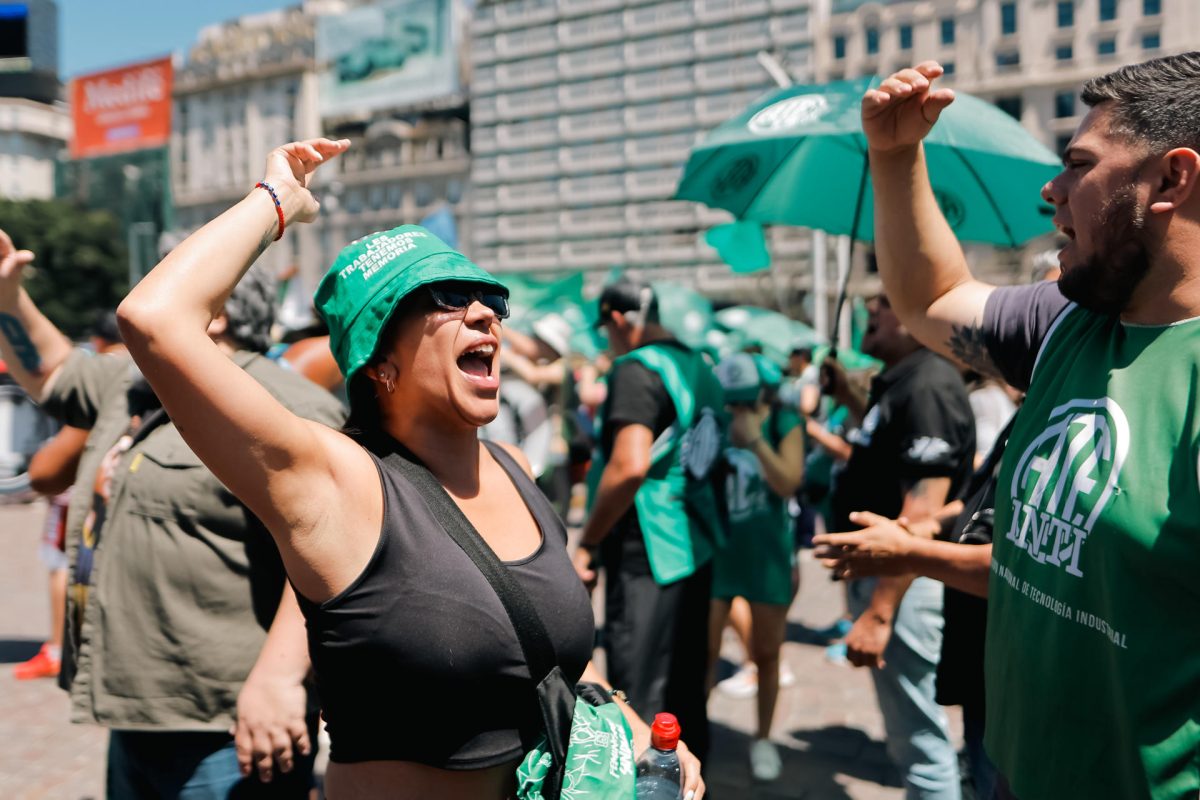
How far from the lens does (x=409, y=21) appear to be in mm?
67000

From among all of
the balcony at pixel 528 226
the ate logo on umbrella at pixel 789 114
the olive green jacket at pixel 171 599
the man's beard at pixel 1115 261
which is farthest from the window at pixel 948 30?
the olive green jacket at pixel 171 599

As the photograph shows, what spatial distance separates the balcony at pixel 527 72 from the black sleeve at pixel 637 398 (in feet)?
230

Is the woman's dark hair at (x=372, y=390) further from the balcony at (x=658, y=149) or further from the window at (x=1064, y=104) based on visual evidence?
the balcony at (x=658, y=149)

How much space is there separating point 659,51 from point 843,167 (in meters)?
66.8

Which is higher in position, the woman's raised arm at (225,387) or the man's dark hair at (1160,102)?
the man's dark hair at (1160,102)

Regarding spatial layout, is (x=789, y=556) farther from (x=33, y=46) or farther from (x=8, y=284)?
(x=33, y=46)

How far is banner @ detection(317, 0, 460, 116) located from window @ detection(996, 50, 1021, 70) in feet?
114

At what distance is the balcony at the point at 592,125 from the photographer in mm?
67000

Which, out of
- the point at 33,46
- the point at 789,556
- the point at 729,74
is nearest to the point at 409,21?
the point at 729,74

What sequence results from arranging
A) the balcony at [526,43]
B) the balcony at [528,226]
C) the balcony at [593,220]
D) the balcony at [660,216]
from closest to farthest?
the balcony at [660,216] → the balcony at [593,220] → the balcony at [528,226] → the balcony at [526,43]

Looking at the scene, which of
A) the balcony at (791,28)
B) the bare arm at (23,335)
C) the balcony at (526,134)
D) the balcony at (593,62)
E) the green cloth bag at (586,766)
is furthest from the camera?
the balcony at (526,134)

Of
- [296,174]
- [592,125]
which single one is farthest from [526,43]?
[296,174]

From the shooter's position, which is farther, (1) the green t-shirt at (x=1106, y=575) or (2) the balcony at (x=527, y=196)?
(2) the balcony at (x=527, y=196)

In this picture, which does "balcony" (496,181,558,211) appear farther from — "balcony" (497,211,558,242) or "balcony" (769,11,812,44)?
"balcony" (769,11,812,44)
